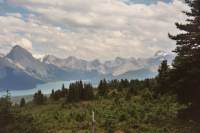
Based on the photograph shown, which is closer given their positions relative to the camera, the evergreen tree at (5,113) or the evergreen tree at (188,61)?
the evergreen tree at (5,113)

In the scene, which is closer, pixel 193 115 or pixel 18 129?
pixel 18 129

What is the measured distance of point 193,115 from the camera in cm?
4566

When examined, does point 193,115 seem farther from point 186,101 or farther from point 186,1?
point 186,1

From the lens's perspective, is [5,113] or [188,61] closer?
[5,113]

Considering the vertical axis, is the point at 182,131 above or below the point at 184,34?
below

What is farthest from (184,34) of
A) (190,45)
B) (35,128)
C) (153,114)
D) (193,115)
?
(35,128)

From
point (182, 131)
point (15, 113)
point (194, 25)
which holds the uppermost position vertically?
point (194, 25)

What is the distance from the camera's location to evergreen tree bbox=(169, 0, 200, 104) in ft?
144

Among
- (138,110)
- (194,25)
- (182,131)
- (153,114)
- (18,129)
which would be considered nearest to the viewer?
(18,129)

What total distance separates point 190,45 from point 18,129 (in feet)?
73.5

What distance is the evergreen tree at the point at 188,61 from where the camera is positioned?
4391cm

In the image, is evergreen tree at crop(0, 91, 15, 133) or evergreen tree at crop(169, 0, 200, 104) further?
evergreen tree at crop(169, 0, 200, 104)

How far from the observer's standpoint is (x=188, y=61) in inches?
1719

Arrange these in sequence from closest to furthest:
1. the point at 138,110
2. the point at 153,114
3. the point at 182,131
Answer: the point at 182,131, the point at 153,114, the point at 138,110
